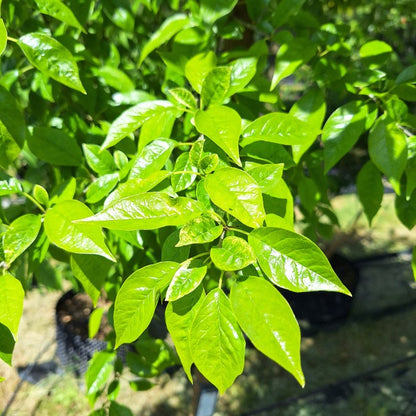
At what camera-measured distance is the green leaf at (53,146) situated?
0.67 metres

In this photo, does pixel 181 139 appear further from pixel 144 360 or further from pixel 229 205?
pixel 144 360

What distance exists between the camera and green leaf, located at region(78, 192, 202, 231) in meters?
0.42

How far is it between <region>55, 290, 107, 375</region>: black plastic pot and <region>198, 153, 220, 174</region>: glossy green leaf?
157cm

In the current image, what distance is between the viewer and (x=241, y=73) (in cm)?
64

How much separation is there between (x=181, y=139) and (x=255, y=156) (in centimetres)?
13

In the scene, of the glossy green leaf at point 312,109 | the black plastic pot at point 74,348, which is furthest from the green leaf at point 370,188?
the black plastic pot at point 74,348

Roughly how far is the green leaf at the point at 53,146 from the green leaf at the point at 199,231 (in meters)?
0.32

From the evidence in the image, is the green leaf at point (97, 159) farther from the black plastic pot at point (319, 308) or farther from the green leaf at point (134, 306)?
the black plastic pot at point (319, 308)

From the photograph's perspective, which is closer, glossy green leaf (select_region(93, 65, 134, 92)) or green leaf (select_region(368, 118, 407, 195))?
green leaf (select_region(368, 118, 407, 195))

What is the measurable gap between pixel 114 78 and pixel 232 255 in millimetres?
496

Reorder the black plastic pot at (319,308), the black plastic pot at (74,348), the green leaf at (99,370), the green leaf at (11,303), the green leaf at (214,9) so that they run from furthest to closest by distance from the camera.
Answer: the black plastic pot at (319,308) → the black plastic pot at (74,348) → the green leaf at (99,370) → the green leaf at (214,9) → the green leaf at (11,303)

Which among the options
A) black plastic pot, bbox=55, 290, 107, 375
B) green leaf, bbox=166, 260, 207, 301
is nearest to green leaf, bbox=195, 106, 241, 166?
green leaf, bbox=166, 260, 207, 301

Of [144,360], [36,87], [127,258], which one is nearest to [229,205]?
[127,258]

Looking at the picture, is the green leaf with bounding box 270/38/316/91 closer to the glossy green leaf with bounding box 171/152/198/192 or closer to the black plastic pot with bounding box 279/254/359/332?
the glossy green leaf with bounding box 171/152/198/192
